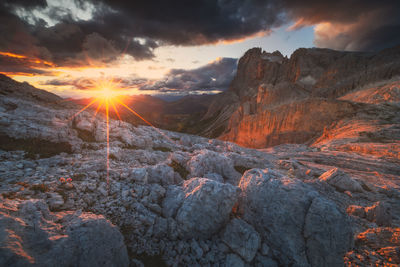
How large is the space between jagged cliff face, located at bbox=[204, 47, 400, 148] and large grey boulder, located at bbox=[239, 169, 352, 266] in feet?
162

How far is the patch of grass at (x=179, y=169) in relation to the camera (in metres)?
12.1

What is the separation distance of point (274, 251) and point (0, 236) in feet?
26.6

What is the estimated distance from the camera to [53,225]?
4.81 meters

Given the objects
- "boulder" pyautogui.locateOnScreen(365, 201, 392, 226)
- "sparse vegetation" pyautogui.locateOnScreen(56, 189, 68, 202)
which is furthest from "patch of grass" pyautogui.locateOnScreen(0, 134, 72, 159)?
"boulder" pyautogui.locateOnScreen(365, 201, 392, 226)

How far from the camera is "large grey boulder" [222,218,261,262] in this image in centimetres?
576

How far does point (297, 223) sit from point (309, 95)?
104387 mm

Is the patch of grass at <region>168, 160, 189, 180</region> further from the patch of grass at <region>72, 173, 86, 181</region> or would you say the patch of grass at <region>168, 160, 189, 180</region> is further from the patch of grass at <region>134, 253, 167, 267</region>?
the patch of grass at <region>134, 253, 167, 267</region>

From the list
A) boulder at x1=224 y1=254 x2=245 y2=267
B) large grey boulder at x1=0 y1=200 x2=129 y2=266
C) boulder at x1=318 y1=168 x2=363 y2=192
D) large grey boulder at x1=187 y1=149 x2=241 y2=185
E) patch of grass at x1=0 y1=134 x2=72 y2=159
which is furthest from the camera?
large grey boulder at x1=187 y1=149 x2=241 y2=185

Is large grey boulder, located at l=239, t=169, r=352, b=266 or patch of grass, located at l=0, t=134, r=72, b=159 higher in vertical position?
patch of grass, located at l=0, t=134, r=72, b=159

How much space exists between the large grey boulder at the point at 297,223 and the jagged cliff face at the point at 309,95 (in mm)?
49358

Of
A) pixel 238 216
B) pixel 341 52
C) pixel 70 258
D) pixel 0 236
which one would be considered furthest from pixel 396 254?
pixel 341 52

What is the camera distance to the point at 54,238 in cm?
435

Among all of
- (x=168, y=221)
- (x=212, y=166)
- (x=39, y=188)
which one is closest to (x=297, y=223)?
(x=168, y=221)

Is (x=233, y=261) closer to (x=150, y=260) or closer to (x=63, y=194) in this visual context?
(x=150, y=260)
